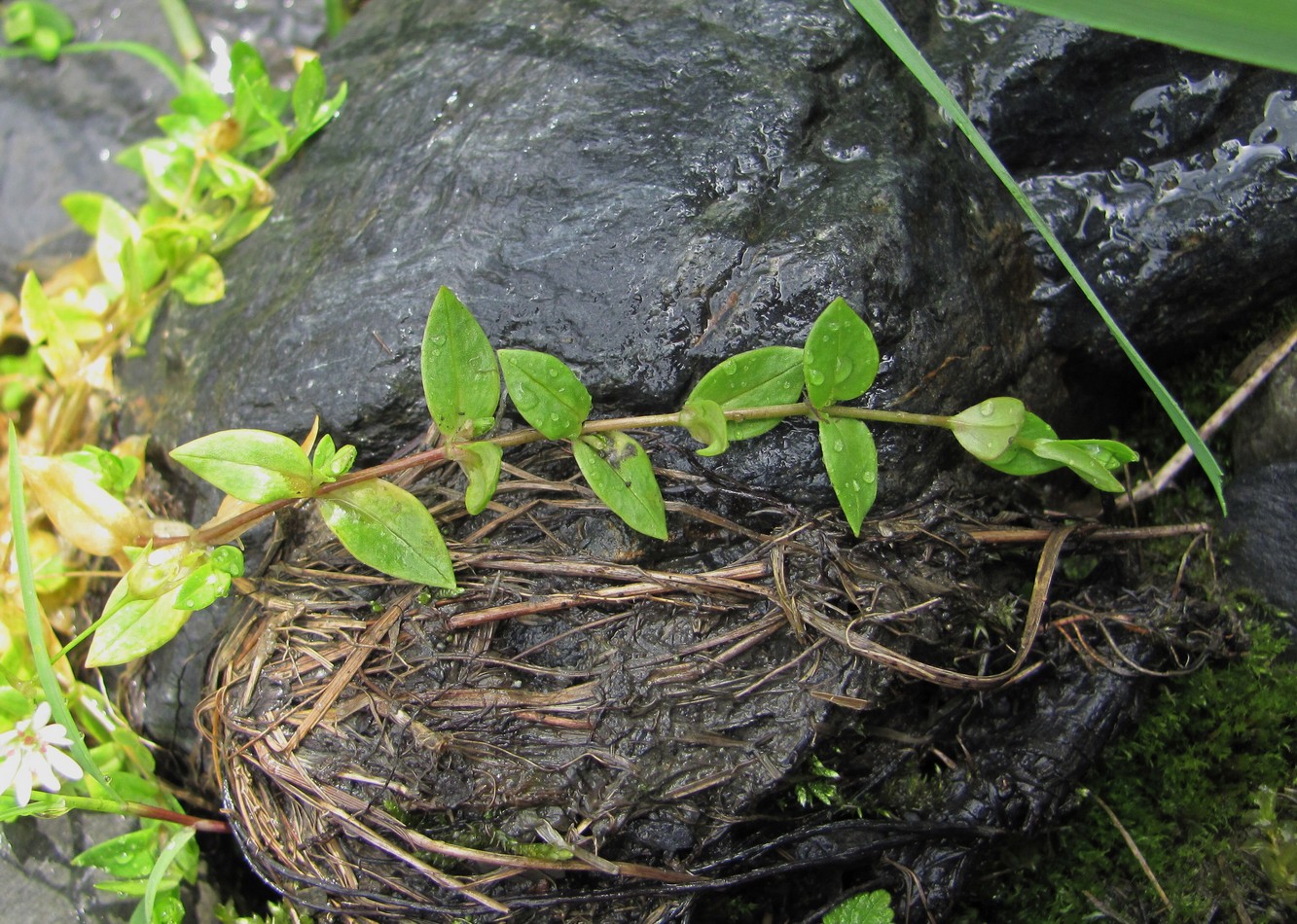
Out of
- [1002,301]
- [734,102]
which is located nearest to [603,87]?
[734,102]

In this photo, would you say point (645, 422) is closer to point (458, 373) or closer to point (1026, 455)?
point (458, 373)

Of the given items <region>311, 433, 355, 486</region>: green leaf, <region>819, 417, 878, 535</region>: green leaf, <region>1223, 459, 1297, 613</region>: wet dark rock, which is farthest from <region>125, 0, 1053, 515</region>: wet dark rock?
<region>1223, 459, 1297, 613</region>: wet dark rock

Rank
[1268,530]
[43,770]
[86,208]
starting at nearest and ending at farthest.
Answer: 1. [43,770]
2. [1268,530]
3. [86,208]

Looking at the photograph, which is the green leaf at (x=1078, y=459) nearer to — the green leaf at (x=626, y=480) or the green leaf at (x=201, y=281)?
the green leaf at (x=626, y=480)

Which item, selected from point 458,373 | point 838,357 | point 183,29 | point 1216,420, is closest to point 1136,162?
point 1216,420

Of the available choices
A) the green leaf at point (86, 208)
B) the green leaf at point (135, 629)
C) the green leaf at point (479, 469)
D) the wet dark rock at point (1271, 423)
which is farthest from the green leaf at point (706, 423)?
the green leaf at point (86, 208)

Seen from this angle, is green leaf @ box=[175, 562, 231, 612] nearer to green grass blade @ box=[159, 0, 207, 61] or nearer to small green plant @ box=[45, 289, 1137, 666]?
small green plant @ box=[45, 289, 1137, 666]

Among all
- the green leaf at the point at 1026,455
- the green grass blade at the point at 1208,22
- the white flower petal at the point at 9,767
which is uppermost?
the green grass blade at the point at 1208,22
